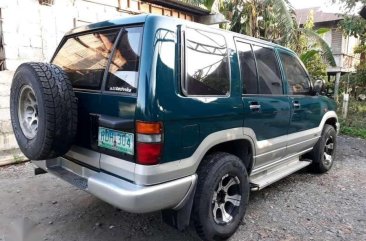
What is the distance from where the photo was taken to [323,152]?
5059 mm

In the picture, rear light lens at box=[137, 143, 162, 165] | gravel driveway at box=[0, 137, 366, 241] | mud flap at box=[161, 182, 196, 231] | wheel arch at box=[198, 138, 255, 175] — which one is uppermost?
rear light lens at box=[137, 143, 162, 165]

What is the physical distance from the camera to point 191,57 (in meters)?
2.76

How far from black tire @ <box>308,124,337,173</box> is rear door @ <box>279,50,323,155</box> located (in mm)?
274

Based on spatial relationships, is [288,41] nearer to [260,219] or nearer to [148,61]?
[260,219]

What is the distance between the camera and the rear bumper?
7.80 ft

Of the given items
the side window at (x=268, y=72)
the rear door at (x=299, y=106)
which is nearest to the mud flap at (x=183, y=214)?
the side window at (x=268, y=72)

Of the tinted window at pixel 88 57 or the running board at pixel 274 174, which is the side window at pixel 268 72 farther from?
the tinted window at pixel 88 57

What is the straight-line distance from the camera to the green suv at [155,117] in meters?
2.45

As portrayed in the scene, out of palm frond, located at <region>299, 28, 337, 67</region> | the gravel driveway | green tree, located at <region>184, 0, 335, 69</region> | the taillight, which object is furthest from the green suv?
palm frond, located at <region>299, 28, 337, 67</region>

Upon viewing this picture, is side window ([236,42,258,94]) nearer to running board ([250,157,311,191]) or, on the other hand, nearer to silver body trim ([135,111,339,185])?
silver body trim ([135,111,339,185])

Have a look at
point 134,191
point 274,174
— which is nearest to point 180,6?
point 274,174

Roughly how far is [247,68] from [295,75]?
1277 millimetres

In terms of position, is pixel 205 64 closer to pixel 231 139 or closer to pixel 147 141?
pixel 231 139

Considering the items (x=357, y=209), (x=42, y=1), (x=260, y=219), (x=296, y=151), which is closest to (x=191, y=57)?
(x=260, y=219)
